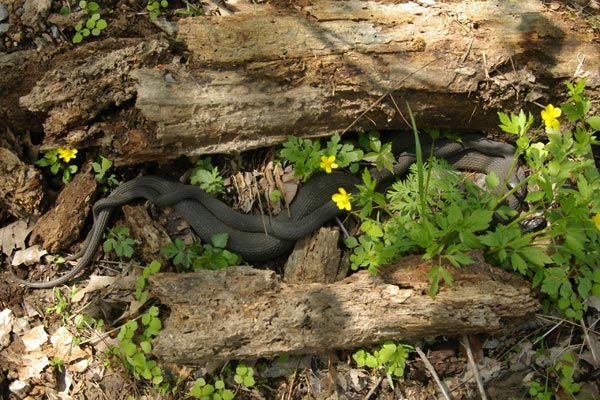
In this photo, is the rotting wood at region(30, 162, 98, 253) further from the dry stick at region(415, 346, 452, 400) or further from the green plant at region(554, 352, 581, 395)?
the green plant at region(554, 352, 581, 395)

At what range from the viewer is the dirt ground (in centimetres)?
383

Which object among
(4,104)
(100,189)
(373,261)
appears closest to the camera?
(373,261)

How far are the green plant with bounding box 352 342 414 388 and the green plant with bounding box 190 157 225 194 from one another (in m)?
1.99

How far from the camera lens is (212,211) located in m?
4.47

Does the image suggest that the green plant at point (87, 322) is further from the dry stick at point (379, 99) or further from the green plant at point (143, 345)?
the dry stick at point (379, 99)

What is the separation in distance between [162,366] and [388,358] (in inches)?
75.2

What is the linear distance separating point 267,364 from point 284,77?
2.46m

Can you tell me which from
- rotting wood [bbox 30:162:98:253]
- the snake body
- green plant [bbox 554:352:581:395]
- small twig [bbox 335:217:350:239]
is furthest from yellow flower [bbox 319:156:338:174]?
green plant [bbox 554:352:581:395]

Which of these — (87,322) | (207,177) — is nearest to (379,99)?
(207,177)

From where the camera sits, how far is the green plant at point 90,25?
4441 mm

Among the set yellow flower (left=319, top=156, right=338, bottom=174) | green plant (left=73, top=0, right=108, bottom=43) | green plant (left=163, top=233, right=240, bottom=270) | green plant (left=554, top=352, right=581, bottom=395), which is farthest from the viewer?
green plant (left=73, top=0, right=108, bottom=43)

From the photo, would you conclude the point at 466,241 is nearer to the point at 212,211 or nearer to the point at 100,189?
the point at 212,211

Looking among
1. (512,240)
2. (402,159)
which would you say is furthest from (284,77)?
(512,240)

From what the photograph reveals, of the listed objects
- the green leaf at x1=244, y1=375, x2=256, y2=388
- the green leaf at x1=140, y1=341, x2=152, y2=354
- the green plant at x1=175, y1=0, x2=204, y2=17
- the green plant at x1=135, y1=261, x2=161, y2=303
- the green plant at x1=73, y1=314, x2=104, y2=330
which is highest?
the green plant at x1=175, y1=0, x2=204, y2=17
